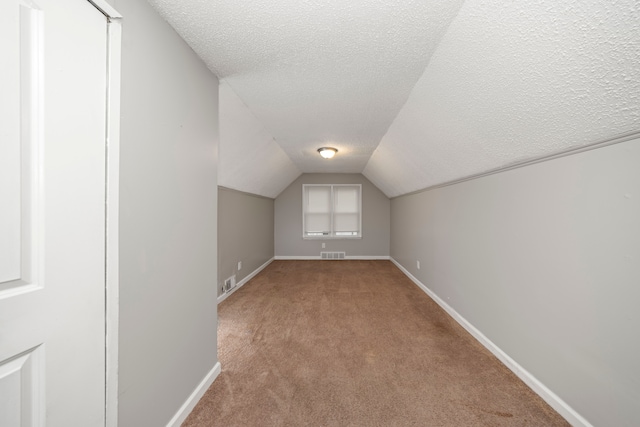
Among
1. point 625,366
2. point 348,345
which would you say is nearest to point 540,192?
point 625,366

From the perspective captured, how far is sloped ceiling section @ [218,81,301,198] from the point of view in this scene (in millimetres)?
2510

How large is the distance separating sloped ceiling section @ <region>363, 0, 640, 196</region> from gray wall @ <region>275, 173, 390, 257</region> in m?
4.56

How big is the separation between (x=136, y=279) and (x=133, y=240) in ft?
0.58

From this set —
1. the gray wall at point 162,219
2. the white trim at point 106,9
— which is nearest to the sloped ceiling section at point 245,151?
the gray wall at point 162,219

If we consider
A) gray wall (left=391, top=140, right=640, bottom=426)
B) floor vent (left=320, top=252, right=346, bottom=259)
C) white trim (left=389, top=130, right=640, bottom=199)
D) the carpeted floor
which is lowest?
the carpeted floor

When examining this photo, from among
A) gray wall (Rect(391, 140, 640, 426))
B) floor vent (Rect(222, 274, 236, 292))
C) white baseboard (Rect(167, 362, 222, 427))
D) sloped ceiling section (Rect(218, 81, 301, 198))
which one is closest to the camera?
gray wall (Rect(391, 140, 640, 426))

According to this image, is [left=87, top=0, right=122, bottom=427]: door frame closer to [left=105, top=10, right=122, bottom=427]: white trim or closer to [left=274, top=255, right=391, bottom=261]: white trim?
[left=105, top=10, right=122, bottom=427]: white trim

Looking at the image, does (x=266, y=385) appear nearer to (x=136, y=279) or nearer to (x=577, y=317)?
(x=136, y=279)

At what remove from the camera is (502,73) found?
144cm

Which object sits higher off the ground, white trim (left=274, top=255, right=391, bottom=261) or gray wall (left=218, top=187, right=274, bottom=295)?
gray wall (left=218, top=187, right=274, bottom=295)

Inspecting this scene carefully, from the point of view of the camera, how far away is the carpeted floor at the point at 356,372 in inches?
63.4

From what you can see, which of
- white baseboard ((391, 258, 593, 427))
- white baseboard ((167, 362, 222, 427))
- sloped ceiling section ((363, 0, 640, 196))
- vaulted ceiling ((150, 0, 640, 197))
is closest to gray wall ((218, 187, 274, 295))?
vaulted ceiling ((150, 0, 640, 197))

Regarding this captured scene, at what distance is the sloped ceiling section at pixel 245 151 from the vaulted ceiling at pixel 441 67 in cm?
3

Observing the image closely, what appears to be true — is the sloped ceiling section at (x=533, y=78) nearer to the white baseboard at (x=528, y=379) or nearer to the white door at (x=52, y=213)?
the white baseboard at (x=528, y=379)
